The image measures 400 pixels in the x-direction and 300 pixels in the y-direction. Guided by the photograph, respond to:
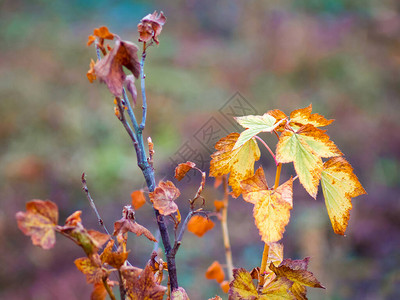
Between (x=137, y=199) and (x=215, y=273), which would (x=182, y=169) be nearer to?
(x=137, y=199)

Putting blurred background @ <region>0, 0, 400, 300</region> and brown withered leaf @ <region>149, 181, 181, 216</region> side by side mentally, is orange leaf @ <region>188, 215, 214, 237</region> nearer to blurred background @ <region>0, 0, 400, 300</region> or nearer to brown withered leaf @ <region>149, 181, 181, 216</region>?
brown withered leaf @ <region>149, 181, 181, 216</region>

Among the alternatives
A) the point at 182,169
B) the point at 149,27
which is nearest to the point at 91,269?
the point at 182,169

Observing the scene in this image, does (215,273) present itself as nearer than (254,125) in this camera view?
No

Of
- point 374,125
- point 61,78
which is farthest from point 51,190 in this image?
point 374,125

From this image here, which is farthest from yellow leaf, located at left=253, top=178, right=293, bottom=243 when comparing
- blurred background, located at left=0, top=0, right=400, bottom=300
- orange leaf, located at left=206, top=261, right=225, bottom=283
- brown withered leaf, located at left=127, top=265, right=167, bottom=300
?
blurred background, located at left=0, top=0, right=400, bottom=300

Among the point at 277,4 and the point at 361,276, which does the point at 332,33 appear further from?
the point at 361,276
